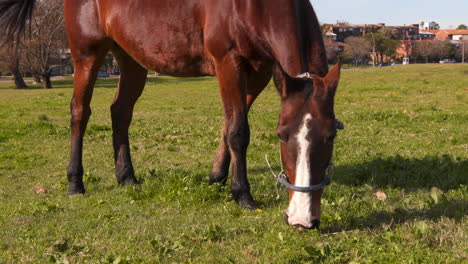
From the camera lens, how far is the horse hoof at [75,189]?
5949 millimetres

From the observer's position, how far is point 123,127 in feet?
21.5

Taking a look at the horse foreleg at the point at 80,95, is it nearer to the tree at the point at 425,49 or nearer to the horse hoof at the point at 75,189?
the horse hoof at the point at 75,189

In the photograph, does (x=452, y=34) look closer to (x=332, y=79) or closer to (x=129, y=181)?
(x=129, y=181)

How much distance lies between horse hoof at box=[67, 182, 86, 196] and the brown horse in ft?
0.04

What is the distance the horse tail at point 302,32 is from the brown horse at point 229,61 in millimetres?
12

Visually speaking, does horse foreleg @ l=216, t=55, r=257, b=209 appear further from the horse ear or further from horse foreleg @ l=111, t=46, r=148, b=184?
horse foreleg @ l=111, t=46, r=148, b=184

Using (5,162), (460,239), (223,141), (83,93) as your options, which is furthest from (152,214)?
(5,162)

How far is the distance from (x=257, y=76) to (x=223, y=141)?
3.24 ft

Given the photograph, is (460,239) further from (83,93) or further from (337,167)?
(83,93)

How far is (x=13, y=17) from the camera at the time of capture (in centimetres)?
689

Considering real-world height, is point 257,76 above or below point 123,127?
above

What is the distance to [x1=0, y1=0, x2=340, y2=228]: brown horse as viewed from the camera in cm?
370

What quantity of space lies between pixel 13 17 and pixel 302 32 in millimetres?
4529

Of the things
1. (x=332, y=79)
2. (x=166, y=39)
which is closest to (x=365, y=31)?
(x=166, y=39)
